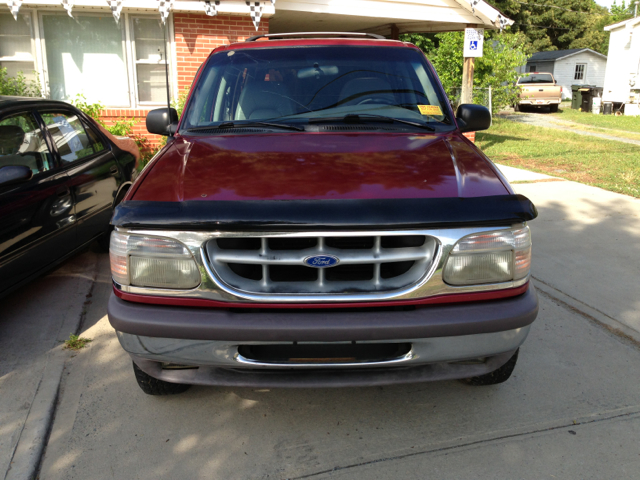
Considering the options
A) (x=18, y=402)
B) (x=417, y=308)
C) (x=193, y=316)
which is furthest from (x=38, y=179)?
(x=417, y=308)

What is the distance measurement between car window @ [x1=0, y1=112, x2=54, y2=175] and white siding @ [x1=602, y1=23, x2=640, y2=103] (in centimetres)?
2967

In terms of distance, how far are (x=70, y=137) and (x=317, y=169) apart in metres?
3.09

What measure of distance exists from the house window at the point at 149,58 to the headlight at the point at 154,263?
320 inches

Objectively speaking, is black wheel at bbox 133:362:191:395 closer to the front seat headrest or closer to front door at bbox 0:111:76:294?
front door at bbox 0:111:76:294

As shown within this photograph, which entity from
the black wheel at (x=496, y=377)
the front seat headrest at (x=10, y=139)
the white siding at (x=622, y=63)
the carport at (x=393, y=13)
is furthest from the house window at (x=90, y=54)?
the white siding at (x=622, y=63)

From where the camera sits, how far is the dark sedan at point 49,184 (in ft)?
12.4

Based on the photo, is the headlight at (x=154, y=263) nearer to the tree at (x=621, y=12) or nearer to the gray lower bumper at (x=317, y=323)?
the gray lower bumper at (x=317, y=323)

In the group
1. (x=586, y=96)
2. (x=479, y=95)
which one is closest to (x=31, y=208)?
(x=479, y=95)

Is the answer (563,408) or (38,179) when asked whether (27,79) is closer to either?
(38,179)

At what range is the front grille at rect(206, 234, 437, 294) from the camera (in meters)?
2.36

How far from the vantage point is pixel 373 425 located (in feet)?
9.47

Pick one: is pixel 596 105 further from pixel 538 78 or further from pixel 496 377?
pixel 496 377

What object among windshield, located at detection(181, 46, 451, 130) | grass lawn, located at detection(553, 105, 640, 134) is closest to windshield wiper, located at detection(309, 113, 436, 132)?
windshield, located at detection(181, 46, 451, 130)

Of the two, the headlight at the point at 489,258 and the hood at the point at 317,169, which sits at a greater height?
the hood at the point at 317,169
